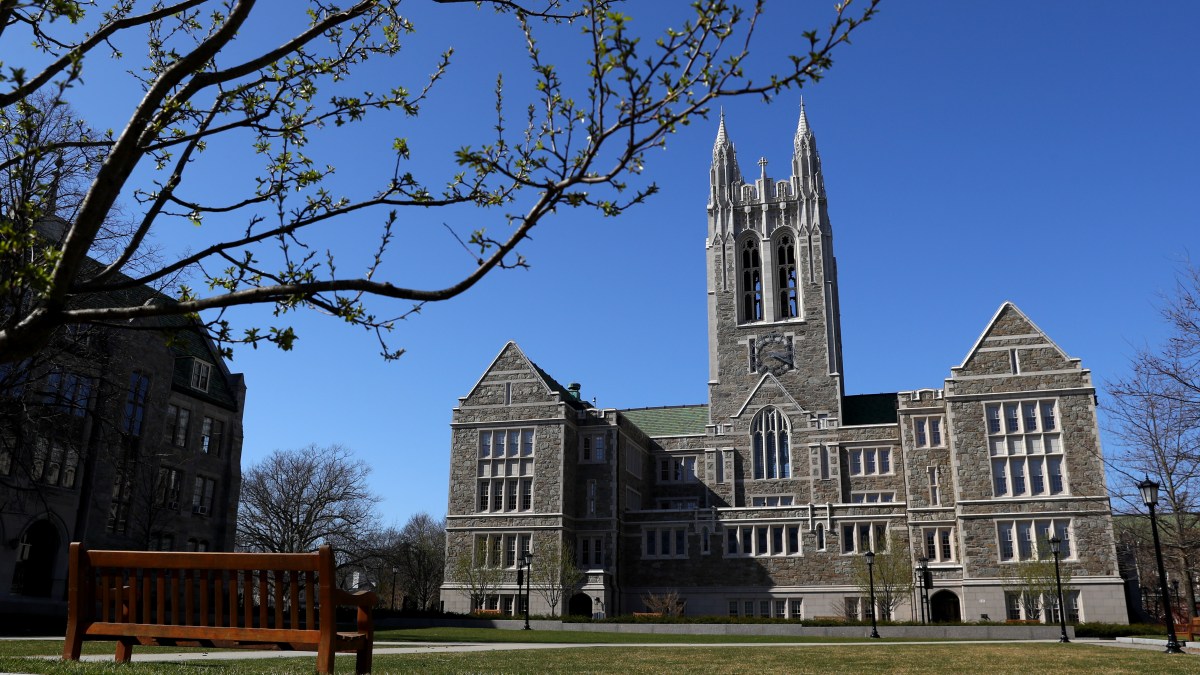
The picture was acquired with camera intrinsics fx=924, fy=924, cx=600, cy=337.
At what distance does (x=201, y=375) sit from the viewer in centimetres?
4450

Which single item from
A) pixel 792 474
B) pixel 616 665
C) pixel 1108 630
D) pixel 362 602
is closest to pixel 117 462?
pixel 616 665

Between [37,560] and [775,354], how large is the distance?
135 ft

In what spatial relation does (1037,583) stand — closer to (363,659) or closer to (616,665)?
(616,665)

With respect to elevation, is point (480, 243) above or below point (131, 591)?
above

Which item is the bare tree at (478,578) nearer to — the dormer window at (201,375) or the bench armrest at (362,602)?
the dormer window at (201,375)

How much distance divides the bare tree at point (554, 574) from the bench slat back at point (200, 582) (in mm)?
38331

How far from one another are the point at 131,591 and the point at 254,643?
1.63 meters

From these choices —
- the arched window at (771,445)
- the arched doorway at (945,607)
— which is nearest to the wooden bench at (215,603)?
the arched doorway at (945,607)

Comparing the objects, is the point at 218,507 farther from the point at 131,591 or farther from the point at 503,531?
the point at 131,591

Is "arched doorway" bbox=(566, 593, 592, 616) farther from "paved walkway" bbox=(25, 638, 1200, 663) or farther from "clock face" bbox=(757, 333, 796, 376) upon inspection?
"paved walkway" bbox=(25, 638, 1200, 663)

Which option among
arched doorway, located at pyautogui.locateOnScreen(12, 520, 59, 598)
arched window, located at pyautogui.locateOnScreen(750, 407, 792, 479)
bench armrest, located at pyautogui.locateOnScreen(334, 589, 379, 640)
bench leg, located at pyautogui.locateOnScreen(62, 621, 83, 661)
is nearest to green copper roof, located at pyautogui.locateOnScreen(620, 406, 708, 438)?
Result: arched window, located at pyautogui.locateOnScreen(750, 407, 792, 479)

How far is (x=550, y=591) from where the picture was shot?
46938 mm

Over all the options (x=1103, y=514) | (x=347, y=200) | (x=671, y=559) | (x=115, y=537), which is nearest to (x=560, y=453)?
(x=671, y=559)

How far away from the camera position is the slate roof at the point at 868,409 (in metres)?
55.7
